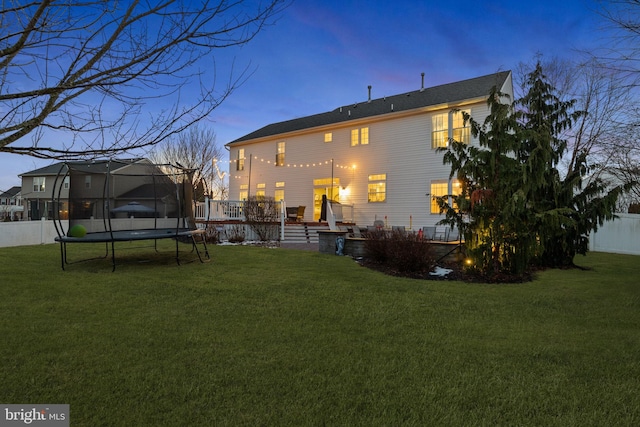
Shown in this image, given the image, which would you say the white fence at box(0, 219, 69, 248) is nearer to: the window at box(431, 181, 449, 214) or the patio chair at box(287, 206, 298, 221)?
the patio chair at box(287, 206, 298, 221)

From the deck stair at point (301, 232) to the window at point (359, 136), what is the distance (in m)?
5.28

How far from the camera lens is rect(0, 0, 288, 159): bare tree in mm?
1736

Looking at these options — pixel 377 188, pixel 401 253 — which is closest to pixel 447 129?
pixel 377 188

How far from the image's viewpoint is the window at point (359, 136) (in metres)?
18.7

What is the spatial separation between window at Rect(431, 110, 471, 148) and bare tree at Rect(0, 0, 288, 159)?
Answer: 49.3ft

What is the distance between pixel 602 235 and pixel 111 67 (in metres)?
16.3

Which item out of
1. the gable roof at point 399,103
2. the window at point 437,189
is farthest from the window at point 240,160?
the window at point 437,189

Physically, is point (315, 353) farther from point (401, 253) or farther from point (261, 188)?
point (261, 188)

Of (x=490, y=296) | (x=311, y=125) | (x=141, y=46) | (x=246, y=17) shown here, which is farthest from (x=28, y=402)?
(x=311, y=125)

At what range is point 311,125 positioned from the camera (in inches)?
831

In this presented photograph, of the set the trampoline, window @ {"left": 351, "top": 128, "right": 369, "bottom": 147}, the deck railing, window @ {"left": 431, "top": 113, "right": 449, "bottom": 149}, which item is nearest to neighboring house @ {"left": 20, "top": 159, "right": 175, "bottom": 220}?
the trampoline

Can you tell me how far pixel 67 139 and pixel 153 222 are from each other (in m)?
9.26

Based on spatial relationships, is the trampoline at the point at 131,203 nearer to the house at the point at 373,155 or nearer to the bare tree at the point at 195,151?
the house at the point at 373,155

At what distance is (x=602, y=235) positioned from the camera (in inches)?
526
